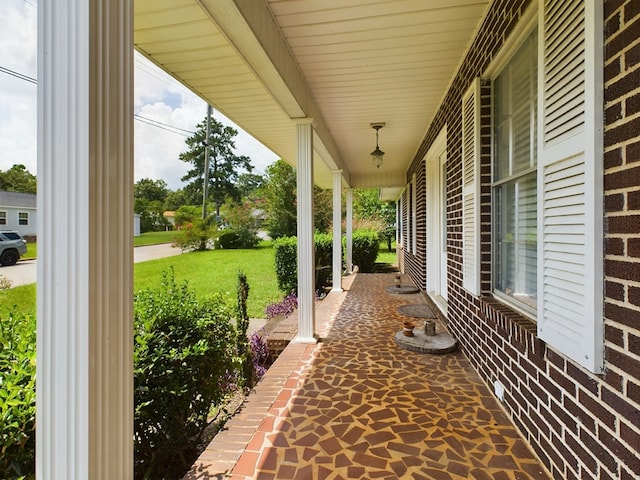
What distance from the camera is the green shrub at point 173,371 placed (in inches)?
77.2

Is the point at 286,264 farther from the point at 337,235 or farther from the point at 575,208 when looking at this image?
the point at 575,208

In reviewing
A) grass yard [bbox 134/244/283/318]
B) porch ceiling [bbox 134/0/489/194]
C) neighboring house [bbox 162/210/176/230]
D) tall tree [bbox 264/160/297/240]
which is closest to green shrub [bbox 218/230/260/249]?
grass yard [bbox 134/244/283/318]

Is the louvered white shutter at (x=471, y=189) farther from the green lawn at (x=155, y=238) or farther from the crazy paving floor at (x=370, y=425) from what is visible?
the green lawn at (x=155, y=238)

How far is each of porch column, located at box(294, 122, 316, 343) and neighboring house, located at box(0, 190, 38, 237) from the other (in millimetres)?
2456

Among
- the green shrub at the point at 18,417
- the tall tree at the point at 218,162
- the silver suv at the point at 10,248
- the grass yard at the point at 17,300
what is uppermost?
the tall tree at the point at 218,162

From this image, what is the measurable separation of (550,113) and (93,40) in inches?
73.1

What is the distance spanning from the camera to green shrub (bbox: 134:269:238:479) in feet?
6.43

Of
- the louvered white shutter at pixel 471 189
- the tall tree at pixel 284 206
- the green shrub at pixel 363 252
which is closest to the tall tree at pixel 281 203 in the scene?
the tall tree at pixel 284 206

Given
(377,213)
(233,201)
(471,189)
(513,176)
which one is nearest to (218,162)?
Result: (233,201)

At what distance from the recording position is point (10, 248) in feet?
5.07

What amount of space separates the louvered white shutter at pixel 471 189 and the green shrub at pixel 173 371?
2052 mm

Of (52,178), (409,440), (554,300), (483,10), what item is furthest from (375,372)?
(483,10)

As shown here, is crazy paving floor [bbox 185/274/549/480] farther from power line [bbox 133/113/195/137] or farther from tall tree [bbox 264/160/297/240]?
tall tree [bbox 264/160/297/240]

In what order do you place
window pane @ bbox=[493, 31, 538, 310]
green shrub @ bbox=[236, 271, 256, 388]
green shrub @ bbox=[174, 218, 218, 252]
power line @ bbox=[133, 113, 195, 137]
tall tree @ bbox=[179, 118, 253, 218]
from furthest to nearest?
tall tree @ bbox=[179, 118, 253, 218]
green shrub @ bbox=[174, 218, 218, 252]
power line @ bbox=[133, 113, 195, 137]
green shrub @ bbox=[236, 271, 256, 388]
window pane @ bbox=[493, 31, 538, 310]
